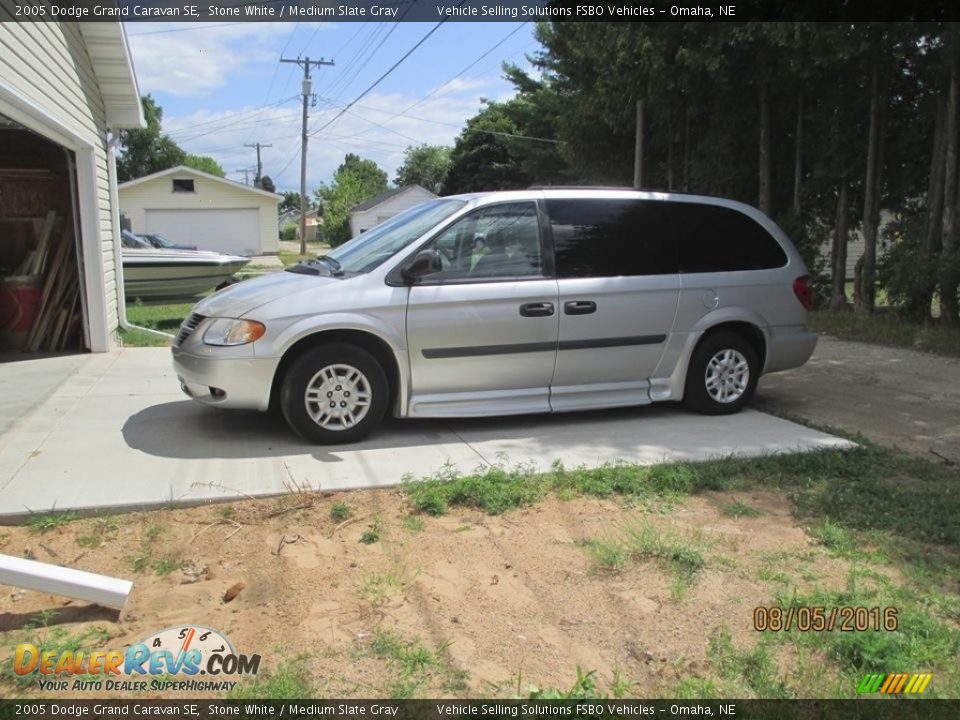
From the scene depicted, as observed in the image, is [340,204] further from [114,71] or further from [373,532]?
[373,532]

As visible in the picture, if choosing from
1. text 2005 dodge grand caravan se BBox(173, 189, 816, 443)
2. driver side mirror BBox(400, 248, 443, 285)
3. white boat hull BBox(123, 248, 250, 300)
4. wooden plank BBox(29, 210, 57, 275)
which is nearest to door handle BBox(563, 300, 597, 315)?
text 2005 dodge grand caravan se BBox(173, 189, 816, 443)

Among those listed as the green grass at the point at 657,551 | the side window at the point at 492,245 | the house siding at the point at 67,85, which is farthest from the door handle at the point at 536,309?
the house siding at the point at 67,85

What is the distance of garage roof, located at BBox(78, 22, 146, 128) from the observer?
9.42 metres

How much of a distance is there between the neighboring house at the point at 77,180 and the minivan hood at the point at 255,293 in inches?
159

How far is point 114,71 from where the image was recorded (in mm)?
10250

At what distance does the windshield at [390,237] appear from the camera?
5.77 meters

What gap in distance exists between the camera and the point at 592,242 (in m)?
6.08

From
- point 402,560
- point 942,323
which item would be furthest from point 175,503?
point 942,323

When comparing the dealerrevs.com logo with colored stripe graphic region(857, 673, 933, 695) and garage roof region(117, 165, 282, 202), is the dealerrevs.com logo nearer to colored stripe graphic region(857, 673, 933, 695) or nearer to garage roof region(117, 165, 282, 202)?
colored stripe graphic region(857, 673, 933, 695)

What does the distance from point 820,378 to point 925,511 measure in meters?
4.30

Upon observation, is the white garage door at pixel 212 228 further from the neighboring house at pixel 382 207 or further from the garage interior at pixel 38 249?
the garage interior at pixel 38 249

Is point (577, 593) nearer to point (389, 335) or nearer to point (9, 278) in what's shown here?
point (389, 335)

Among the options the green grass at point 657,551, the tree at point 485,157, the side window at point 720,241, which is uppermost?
the tree at point 485,157

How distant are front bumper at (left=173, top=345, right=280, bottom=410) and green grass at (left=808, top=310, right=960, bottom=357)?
27.9ft
